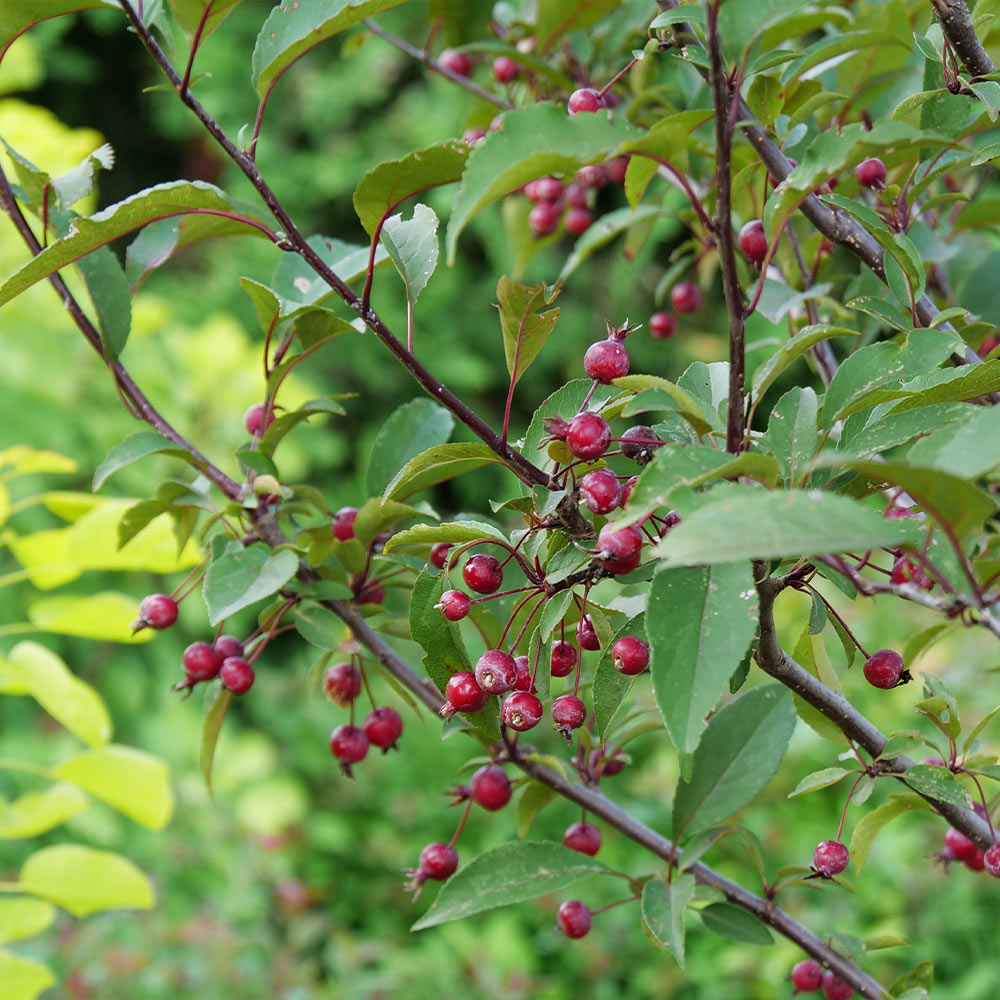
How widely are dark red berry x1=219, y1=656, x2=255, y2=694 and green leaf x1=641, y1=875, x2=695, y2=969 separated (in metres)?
0.32

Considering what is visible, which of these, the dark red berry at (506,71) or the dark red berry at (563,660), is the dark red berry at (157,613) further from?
the dark red berry at (506,71)

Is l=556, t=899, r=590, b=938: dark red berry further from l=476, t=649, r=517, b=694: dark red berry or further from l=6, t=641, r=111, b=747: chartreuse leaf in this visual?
l=6, t=641, r=111, b=747: chartreuse leaf

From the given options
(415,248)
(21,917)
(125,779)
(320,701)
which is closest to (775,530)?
(415,248)

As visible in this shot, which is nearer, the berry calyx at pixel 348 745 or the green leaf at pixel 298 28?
the green leaf at pixel 298 28

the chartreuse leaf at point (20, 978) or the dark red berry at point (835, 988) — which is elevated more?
the chartreuse leaf at point (20, 978)

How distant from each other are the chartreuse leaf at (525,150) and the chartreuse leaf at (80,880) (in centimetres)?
82

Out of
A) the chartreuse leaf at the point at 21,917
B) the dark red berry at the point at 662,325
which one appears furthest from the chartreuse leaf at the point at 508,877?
the dark red berry at the point at 662,325

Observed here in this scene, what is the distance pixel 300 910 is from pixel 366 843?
0.38 metres

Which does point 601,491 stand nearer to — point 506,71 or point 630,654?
point 630,654

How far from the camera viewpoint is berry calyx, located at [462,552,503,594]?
1.97ft

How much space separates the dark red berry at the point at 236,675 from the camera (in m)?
0.78

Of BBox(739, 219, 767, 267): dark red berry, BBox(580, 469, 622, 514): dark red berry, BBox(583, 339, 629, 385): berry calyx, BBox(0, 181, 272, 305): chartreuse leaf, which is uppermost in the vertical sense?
BBox(0, 181, 272, 305): chartreuse leaf

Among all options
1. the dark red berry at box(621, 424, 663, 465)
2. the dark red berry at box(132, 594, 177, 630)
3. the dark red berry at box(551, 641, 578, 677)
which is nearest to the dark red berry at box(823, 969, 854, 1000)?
the dark red berry at box(551, 641, 578, 677)

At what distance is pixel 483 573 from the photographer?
602mm
